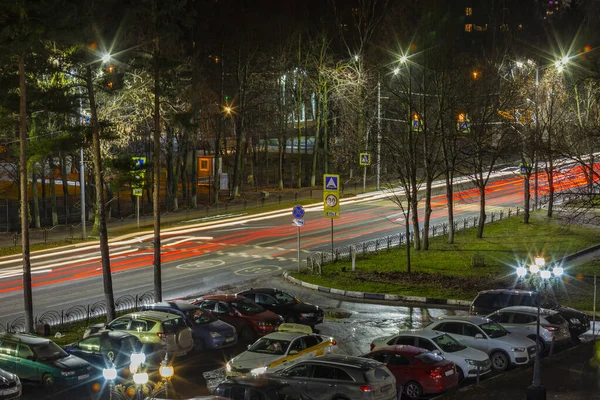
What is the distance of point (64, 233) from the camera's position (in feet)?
147

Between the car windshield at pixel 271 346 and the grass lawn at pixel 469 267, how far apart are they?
37.7ft

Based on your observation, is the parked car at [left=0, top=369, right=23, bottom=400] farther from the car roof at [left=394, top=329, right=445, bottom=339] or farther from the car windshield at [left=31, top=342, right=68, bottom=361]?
the car roof at [left=394, top=329, right=445, bottom=339]

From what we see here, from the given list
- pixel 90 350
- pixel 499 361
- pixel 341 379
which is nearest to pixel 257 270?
pixel 90 350

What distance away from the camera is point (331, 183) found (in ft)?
107

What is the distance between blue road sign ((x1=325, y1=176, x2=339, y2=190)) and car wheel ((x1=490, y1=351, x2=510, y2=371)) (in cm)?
1504

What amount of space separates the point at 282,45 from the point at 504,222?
Answer: 95.8ft

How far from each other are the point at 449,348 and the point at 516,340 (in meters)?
2.30

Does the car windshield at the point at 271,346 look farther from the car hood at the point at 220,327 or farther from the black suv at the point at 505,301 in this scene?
the black suv at the point at 505,301

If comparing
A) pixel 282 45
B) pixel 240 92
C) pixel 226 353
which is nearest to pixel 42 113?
pixel 226 353

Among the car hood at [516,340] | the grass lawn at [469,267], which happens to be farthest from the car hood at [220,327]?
the grass lawn at [469,267]

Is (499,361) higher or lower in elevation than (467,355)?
lower

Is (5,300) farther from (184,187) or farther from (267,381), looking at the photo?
(184,187)

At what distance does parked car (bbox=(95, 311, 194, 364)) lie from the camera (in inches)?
759

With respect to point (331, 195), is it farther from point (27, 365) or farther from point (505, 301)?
point (27, 365)
